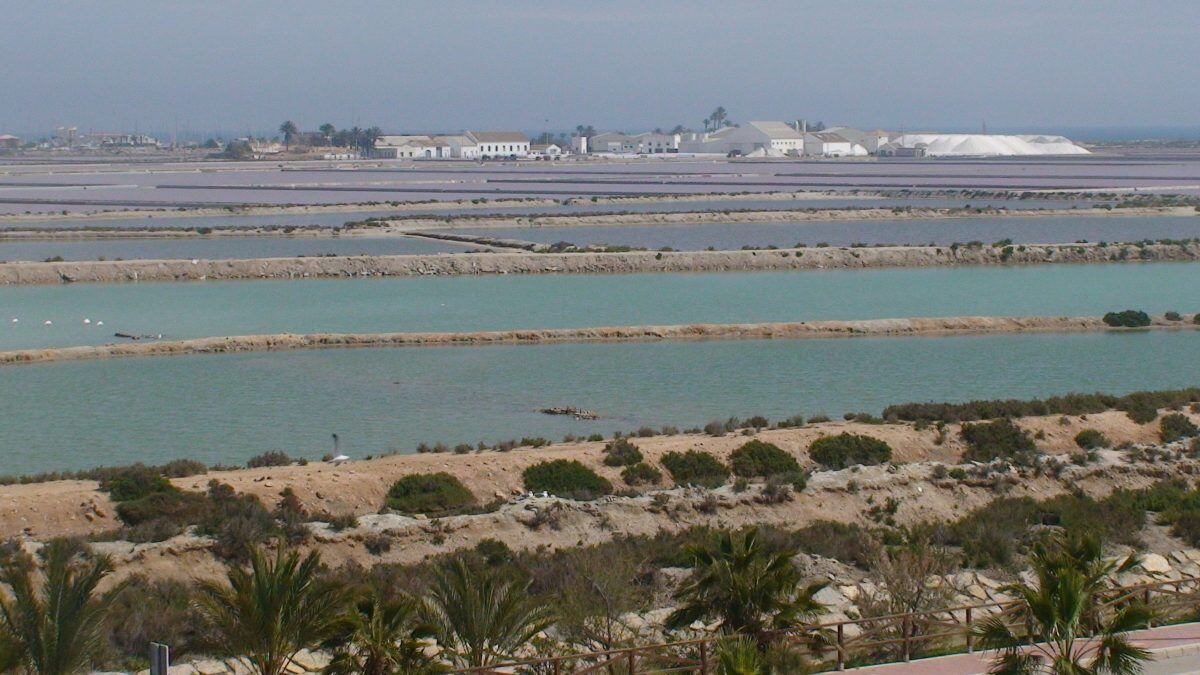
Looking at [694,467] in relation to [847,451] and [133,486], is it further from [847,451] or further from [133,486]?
[133,486]

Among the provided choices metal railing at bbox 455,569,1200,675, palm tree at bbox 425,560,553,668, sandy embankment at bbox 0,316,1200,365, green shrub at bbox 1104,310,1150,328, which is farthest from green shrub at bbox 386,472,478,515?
green shrub at bbox 1104,310,1150,328

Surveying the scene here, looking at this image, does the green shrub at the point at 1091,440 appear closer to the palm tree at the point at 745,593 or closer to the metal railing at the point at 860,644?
the metal railing at the point at 860,644

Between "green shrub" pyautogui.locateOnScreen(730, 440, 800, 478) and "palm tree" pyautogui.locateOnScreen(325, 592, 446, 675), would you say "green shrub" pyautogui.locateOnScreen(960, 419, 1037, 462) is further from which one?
"palm tree" pyautogui.locateOnScreen(325, 592, 446, 675)

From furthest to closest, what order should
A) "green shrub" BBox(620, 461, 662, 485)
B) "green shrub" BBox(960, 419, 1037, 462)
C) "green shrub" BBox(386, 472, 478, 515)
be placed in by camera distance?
"green shrub" BBox(960, 419, 1037, 462) < "green shrub" BBox(620, 461, 662, 485) < "green shrub" BBox(386, 472, 478, 515)

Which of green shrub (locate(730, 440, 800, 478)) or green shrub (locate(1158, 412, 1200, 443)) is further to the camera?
green shrub (locate(1158, 412, 1200, 443))

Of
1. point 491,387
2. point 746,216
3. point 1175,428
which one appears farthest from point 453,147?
point 1175,428

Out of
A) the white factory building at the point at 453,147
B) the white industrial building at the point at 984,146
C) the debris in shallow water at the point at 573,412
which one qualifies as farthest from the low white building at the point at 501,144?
the debris in shallow water at the point at 573,412

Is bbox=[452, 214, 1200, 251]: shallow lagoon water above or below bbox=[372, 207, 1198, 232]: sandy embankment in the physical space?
below
